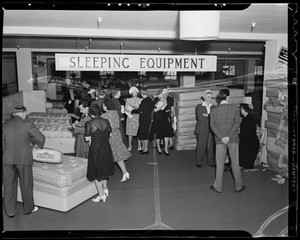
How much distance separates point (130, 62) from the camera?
3.25 m

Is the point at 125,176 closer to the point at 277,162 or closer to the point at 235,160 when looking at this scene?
the point at 235,160

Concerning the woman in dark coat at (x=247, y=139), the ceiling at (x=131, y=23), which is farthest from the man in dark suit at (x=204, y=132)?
the ceiling at (x=131, y=23)

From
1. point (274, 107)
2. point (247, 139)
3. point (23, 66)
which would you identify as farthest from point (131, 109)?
point (23, 66)

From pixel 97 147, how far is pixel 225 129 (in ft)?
5.10

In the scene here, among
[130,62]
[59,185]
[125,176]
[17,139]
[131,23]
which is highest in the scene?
[131,23]

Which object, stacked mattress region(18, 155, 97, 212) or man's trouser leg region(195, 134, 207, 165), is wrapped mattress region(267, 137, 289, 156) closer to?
man's trouser leg region(195, 134, 207, 165)

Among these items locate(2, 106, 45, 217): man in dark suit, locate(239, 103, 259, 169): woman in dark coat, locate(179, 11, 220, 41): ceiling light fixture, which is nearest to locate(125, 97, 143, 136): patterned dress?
locate(239, 103, 259, 169): woman in dark coat

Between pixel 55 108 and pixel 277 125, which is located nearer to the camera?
pixel 277 125

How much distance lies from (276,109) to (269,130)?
0.37m

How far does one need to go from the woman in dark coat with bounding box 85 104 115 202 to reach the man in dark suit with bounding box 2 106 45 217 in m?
0.55

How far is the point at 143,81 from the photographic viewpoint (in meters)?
7.88

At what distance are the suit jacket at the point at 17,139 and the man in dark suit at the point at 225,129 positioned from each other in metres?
2.05
